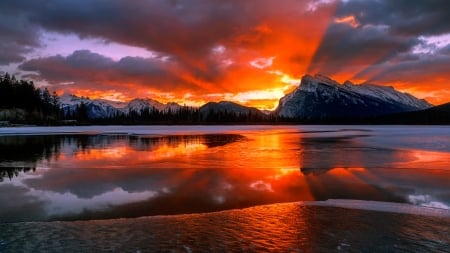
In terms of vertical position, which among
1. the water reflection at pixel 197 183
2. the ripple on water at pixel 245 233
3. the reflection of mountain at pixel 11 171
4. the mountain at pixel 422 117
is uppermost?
the mountain at pixel 422 117

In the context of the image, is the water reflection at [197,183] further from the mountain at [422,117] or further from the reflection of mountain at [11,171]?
the mountain at [422,117]

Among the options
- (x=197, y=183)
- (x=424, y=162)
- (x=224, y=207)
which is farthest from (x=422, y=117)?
(x=224, y=207)

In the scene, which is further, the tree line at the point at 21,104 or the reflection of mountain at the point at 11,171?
the tree line at the point at 21,104

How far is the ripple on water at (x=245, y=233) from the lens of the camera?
6945 mm

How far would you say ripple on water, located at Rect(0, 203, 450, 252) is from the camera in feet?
22.8

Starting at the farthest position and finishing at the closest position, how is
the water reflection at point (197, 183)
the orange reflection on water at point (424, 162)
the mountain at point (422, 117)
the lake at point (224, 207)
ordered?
1. the mountain at point (422, 117)
2. the orange reflection on water at point (424, 162)
3. the water reflection at point (197, 183)
4. the lake at point (224, 207)

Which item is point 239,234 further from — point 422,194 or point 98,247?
point 422,194

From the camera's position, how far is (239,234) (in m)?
7.66

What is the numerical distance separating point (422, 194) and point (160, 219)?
7936 millimetres

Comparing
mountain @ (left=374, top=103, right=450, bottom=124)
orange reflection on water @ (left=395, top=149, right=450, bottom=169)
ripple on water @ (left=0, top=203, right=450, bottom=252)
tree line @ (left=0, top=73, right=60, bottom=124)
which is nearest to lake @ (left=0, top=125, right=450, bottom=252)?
ripple on water @ (left=0, top=203, right=450, bottom=252)

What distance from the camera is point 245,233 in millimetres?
7711

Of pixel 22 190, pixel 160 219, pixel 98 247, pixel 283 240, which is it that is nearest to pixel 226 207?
pixel 160 219

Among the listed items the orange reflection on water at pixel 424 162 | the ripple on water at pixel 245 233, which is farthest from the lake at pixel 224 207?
the orange reflection on water at pixel 424 162

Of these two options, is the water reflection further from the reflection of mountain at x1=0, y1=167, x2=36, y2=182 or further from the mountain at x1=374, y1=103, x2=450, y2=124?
the mountain at x1=374, y1=103, x2=450, y2=124
